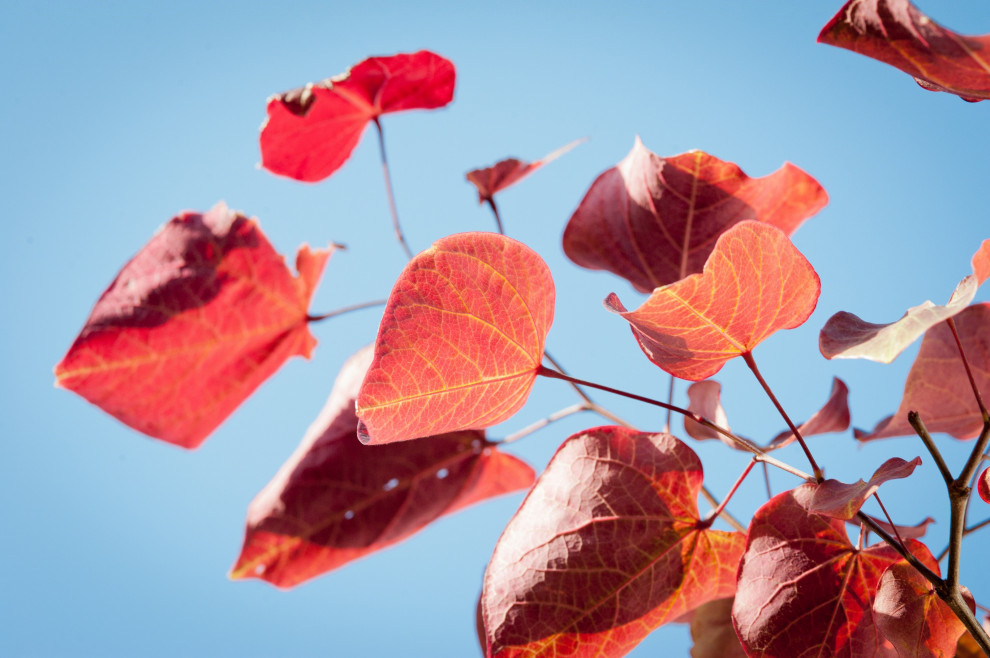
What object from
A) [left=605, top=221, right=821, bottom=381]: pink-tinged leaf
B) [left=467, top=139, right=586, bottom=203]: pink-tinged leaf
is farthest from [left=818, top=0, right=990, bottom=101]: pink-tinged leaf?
[left=467, top=139, right=586, bottom=203]: pink-tinged leaf

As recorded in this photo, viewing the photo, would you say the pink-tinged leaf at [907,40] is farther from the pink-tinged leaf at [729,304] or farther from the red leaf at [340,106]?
the red leaf at [340,106]

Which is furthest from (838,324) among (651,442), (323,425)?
(323,425)

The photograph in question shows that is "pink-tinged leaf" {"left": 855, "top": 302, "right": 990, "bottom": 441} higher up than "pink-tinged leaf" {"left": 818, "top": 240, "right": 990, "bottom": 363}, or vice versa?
"pink-tinged leaf" {"left": 818, "top": 240, "right": 990, "bottom": 363}

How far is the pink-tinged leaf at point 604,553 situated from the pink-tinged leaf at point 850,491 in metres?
0.04

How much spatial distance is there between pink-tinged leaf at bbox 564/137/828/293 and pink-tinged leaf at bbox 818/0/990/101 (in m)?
0.10

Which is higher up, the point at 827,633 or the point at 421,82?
the point at 421,82

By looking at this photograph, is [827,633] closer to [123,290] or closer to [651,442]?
[651,442]

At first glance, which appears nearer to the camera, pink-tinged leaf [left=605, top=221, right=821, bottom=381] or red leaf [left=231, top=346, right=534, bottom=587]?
pink-tinged leaf [left=605, top=221, right=821, bottom=381]

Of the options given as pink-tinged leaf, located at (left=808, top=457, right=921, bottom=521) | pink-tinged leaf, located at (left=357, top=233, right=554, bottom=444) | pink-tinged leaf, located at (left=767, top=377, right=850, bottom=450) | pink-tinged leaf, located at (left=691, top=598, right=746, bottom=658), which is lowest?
pink-tinged leaf, located at (left=691, top=598, right=746, bottom=658)

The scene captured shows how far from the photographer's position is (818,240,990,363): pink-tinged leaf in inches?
5.0

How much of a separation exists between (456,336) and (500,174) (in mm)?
132

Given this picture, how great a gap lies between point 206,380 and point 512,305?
182mm

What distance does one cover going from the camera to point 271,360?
1.05ft

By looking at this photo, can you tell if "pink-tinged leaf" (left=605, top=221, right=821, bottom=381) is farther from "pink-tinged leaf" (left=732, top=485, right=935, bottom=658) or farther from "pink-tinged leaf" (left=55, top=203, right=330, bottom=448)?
"pink-tinged leaf" (left=55, top=203, right=330, bottom=448)
